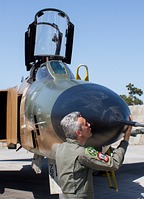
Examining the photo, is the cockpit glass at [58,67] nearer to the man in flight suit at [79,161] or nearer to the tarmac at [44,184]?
the tarmac at [44,184]

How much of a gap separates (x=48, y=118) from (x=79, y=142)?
2.20 metres

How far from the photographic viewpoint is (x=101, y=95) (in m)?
4.79

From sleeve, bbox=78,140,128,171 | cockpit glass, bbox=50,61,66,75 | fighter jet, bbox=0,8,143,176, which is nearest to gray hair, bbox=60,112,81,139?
sleeve, bbox=78,140,128,171

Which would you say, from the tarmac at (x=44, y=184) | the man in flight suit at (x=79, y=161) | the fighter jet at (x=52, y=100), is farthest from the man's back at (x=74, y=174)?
the tarmac at (x=44, y=184)

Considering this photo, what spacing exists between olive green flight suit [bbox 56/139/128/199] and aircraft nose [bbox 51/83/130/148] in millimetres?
1311

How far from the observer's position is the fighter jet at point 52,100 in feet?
14.6

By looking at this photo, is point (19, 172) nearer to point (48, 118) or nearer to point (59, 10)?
point (59, 10)

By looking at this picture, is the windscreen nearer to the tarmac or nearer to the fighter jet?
the fighter jet

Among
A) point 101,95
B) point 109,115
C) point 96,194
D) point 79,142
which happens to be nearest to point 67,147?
point 79,142

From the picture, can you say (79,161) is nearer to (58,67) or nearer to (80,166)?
(80,166)

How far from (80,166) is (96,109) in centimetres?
155

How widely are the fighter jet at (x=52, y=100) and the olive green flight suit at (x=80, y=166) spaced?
41.7 inches

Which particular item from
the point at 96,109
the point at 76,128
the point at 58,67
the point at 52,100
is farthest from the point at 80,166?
the point at 58,67

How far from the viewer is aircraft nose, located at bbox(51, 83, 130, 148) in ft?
14.4
